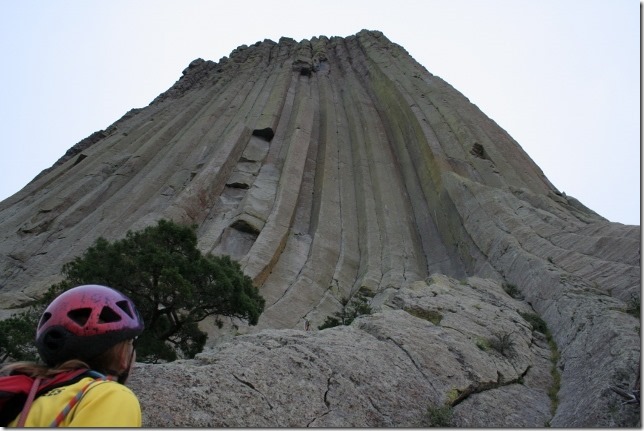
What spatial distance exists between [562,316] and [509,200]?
39.6 feet

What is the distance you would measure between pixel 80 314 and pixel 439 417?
555cm

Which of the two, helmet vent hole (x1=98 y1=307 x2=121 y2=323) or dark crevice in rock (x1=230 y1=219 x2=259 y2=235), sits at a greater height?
dark crevice in rock (x1=230 y1=219 x2=259 y2=235)

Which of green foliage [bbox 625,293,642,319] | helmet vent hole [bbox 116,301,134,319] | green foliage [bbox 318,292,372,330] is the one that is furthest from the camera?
green foliage [bbox 318,292,372,330]

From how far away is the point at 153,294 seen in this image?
605 inches

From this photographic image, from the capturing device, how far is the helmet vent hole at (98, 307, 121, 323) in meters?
3.25

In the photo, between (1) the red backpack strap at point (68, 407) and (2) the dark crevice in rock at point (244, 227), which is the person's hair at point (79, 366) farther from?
(2) the dark crevice in rock at point (244, 227)

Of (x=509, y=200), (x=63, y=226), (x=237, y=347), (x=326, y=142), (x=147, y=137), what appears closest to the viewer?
(x=237, y=347)

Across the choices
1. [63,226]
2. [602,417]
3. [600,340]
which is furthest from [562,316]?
[63,226]

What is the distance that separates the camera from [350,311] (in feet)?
66.0

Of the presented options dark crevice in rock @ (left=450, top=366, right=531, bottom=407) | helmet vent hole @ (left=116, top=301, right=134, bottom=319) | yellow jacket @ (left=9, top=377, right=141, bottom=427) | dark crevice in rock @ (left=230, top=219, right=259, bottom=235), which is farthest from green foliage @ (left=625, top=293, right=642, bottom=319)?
dark crevice in rock @ (left=230, top=219, right=259, bottom=235)

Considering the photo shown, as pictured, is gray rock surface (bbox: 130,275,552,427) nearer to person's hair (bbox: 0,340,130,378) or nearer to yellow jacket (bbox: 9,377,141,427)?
person's hair (bbox: 0,340,130,378)

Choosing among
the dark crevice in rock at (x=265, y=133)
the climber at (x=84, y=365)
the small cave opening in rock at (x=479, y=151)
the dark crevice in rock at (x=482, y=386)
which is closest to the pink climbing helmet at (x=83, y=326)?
the climber at (x=84, y=365)

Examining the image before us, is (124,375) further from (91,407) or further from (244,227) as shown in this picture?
(244,227)

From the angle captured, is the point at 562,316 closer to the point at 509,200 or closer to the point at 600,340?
the point at 600,340
